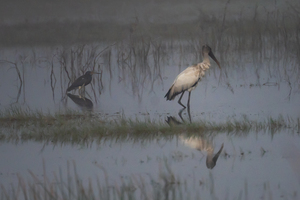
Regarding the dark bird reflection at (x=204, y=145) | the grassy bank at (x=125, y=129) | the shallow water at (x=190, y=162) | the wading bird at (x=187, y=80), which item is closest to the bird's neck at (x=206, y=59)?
the wading bird at (x=187, y=80)

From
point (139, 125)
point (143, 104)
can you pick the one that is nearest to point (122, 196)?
point (139, 125)

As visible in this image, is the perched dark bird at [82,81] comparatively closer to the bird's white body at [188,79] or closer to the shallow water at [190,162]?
the bird's white body at [188,79]

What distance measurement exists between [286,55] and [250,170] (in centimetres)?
350

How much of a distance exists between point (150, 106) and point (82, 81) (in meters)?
1.28

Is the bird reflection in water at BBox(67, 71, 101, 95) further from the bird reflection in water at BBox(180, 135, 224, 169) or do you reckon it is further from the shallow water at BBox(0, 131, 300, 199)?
the bird reflection in water at BBox(180, 135, 224, 169)

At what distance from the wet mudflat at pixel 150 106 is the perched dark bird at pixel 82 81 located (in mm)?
75

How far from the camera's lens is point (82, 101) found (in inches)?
240

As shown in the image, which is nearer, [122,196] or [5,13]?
[122,196]

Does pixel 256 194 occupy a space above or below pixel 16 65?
below

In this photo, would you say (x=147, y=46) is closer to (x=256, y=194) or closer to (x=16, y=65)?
(x=16, y=65)

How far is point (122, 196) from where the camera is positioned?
3252mm

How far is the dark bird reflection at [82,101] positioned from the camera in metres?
5.89

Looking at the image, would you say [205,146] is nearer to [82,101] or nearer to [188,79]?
[188,79]

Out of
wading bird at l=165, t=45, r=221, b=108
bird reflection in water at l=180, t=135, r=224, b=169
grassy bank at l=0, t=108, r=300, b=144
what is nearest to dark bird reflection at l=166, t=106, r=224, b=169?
bird reflection in water at l=180, t=135, r=224, b=169
